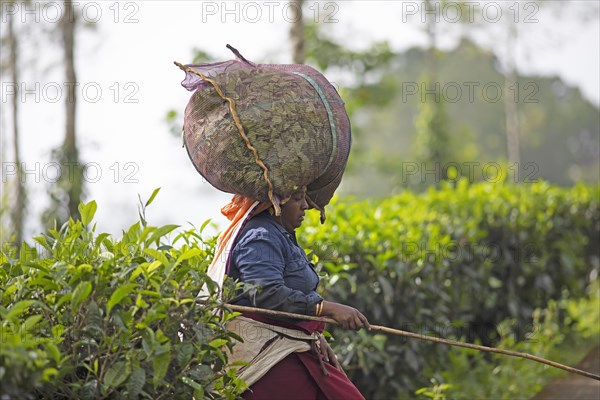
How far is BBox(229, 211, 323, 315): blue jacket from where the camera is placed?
3348 millimetres

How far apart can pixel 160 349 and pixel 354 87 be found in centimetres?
2033

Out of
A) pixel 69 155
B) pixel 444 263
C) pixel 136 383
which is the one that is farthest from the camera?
pixel 69 155

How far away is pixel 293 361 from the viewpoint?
3.59m

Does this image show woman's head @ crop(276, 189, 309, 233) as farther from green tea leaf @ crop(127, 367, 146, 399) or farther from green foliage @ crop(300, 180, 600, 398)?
green foliage @ crop(300, 180, 600, 398)

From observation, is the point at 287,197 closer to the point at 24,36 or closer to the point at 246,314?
the point at 246,314

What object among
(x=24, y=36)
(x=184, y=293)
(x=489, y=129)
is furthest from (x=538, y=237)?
(x=489, y=129)

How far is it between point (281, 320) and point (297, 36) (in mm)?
6840

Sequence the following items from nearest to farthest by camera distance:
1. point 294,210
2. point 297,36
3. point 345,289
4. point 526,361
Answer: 1. point 294,210
2. point 345,289
3. point 526,361
4. point 297,36

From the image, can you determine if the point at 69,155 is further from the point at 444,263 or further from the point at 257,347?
the point at 257,347

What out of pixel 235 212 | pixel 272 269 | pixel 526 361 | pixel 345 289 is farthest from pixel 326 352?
pixel 526 361

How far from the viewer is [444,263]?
21.7ft

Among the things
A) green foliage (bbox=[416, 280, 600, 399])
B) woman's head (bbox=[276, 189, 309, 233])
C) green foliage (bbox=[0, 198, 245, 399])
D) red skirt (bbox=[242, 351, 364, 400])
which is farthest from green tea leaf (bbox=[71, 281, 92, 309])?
green foliage (bbox=[416, 280, 600, 399])

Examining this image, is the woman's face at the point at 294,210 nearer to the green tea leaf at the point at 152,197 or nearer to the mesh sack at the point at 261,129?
the mesh sack at the point at 261,129

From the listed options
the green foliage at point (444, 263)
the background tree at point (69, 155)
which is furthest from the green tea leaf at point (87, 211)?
the background tree at point (69, 155)
